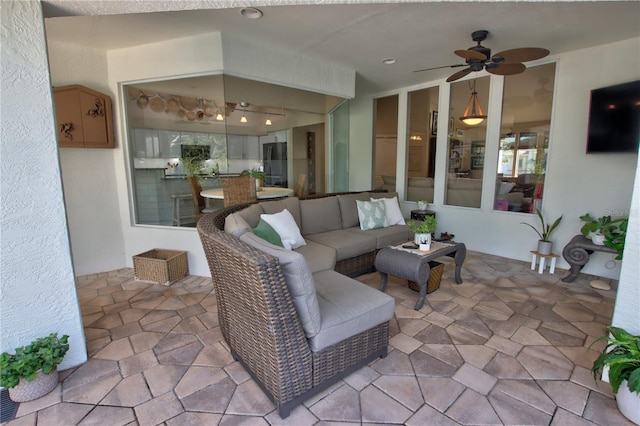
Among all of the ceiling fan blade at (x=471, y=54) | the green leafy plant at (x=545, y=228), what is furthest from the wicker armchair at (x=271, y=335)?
the green leafy plant at (x=545, y=228)

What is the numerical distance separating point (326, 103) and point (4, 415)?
187 inches

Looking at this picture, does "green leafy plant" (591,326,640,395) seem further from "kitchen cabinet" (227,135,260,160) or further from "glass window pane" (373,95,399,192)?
"glass window pane" (373,95,399,192)

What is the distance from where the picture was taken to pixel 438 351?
2250mm

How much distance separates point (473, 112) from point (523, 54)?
7.01ft

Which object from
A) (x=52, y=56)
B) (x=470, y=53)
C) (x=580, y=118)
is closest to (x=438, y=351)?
(x=470, y=53)

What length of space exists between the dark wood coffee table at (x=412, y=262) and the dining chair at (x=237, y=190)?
1.76m

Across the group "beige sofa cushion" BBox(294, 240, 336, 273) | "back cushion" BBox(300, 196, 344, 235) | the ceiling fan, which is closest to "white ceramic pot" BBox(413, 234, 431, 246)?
"beige sofa cushion" BBox(294, 240, 336, 273)

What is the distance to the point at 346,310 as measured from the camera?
1.89 m

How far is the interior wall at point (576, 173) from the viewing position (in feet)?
11.3

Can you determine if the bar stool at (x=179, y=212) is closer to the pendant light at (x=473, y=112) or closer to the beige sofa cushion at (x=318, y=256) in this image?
the beige sofa cushion at (x=318, y=256)

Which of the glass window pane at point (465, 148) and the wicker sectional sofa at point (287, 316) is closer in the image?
the wicker sectional sofa at point (287, 316)

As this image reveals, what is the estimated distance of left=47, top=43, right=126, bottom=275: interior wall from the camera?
11.4 feet

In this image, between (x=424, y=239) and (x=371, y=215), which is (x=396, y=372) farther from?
(x=371, y=215)

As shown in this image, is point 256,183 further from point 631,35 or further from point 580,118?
point 631,35
